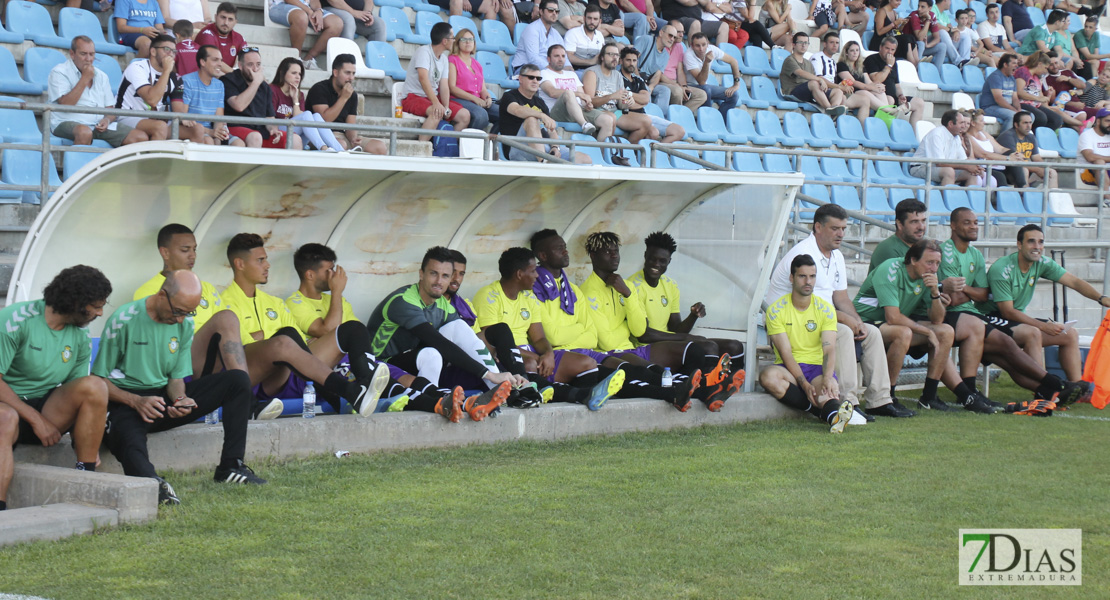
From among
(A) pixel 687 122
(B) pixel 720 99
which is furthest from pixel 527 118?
(B) pixel 720 99

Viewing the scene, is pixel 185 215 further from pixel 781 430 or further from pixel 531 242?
pixel 781 430

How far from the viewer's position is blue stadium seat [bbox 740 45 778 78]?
17062 mm

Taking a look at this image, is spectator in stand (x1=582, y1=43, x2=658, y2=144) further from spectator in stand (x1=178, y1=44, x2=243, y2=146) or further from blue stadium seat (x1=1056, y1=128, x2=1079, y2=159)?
blue stadium seat (x1=1056, y1=128, x2=1079, y2=159)

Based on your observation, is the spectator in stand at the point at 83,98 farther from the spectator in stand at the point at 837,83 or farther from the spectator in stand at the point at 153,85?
the spectator in stand at the point at 837,83

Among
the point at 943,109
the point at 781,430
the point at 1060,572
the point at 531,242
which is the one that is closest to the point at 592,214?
the point at 531,242

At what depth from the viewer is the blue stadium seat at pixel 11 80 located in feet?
32.7

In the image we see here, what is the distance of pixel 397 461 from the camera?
694cm

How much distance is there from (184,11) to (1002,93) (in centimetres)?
1203

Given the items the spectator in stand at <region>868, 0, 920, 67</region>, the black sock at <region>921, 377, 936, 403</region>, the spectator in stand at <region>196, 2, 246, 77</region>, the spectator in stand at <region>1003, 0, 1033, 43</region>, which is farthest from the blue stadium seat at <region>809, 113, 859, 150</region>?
the spectator in stand at <region>196, 2, 246, 77</region>

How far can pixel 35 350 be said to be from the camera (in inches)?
223

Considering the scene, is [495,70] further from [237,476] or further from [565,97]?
[237,476]

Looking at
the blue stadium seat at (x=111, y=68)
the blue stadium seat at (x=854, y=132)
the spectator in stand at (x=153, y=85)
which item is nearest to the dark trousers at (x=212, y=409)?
the spectator in stand at (x=153, y=85)

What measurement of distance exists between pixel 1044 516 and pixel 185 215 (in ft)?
16.9

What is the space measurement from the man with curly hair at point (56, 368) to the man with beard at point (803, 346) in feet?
16.2
